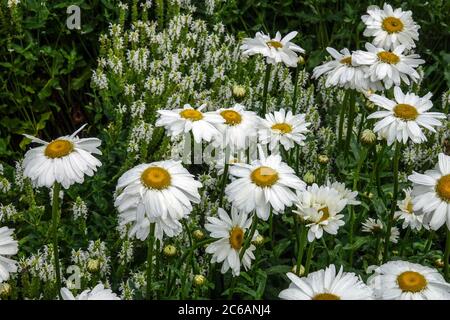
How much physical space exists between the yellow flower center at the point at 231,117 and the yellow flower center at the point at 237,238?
1.39 ft

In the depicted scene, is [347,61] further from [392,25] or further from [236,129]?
[236,129]

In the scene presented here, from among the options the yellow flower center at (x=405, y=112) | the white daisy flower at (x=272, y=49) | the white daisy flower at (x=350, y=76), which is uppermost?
the white daisy flower at (x=272, y=49)

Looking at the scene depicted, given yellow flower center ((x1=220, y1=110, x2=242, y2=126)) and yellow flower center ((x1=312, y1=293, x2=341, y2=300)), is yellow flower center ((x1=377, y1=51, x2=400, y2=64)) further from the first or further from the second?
yellow flower center ((x1=312, y1=293, x2=341, y2=300))

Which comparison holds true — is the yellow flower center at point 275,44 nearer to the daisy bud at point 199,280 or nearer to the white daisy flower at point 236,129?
the white daisy flower at point 236,129

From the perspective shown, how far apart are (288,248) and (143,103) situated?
39.2 inches

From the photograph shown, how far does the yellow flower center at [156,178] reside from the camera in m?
2.36

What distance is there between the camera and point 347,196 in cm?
279

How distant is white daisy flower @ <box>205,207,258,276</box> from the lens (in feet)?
8.63

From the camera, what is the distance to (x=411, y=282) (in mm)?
2193

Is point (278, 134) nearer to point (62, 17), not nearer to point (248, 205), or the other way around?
point (248, 205)

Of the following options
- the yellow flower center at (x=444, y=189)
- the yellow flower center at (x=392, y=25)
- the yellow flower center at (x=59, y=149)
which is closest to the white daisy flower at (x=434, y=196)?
the yellow flower center at (x=444, y=189)

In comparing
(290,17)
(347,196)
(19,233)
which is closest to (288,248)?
(347,196)

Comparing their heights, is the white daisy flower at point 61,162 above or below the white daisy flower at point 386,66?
below

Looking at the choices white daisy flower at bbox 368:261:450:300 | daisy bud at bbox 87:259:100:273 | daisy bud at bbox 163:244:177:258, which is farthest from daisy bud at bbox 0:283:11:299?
white daisy flower at bbox 368:261:450:300
